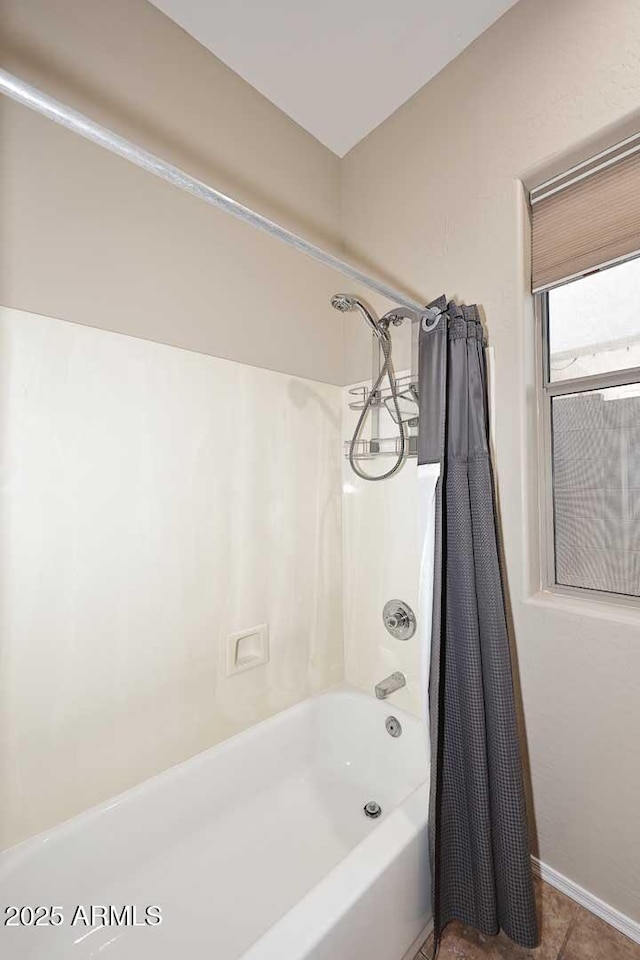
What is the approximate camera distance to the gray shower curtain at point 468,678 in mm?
1152

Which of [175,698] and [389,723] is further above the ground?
[175,698]

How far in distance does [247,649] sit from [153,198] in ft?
5.37

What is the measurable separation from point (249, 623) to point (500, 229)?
65.9 inches

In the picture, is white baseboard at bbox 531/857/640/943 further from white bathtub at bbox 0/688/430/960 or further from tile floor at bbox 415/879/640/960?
white bathtub at bbox 0/688/430/960

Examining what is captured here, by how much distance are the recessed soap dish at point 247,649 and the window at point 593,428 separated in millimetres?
1071

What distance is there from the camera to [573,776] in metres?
1.29

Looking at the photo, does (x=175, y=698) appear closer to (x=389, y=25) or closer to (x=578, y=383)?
(x=578, y=383)

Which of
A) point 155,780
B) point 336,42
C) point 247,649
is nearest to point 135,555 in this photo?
point 247,649

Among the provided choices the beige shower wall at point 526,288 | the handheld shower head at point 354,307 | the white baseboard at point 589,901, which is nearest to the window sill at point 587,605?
the beige shower wall at point 526,288

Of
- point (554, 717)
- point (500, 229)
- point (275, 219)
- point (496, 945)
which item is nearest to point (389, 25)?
point (275, 219)

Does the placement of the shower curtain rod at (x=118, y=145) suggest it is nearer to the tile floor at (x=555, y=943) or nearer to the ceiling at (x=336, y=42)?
the ceiling at (x=336, y=42)

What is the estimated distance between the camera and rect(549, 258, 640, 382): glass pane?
4.17ft

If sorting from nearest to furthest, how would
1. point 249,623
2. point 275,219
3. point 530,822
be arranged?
point 530,822 < point 249,623 < point 275,219

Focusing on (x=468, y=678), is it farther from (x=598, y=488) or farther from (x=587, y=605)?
(x=598, y=488)
